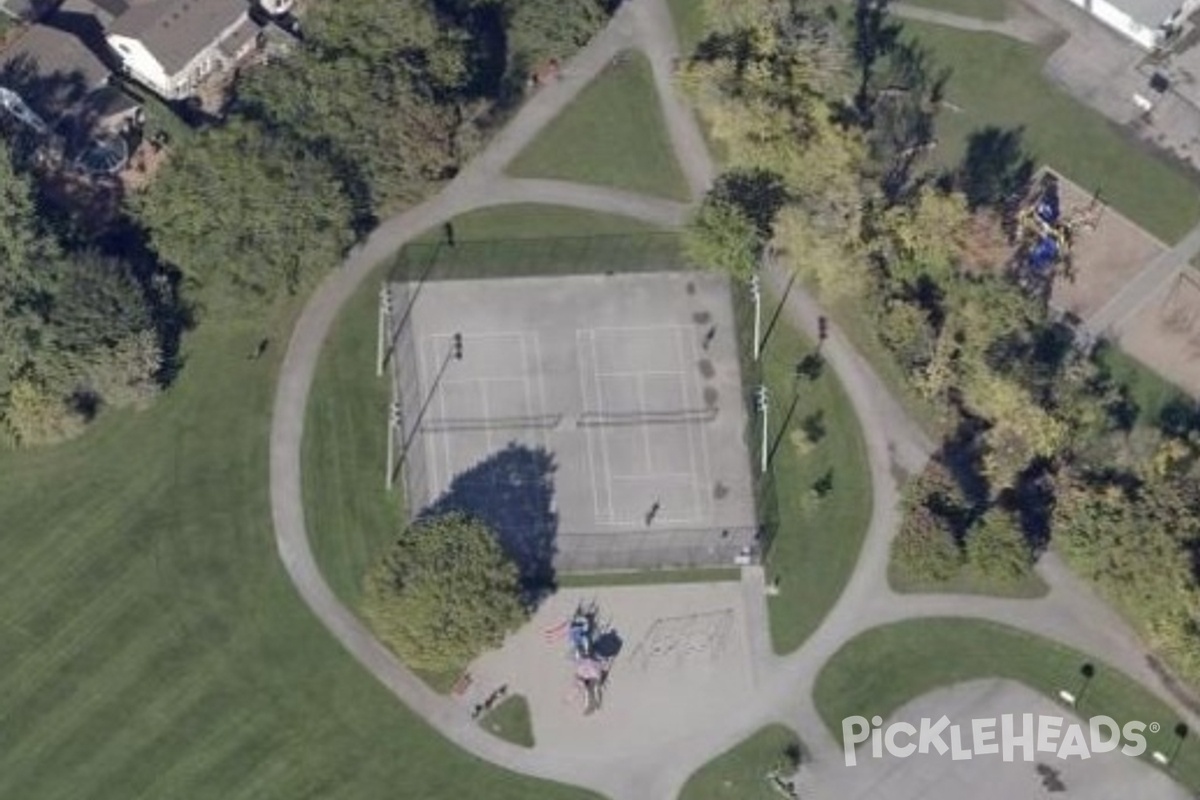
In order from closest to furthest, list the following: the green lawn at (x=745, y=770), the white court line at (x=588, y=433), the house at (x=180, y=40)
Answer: the green lawn at (x=745, y=770)
the white court line at (x=588, y=433)
the house at (x=180, y=40)

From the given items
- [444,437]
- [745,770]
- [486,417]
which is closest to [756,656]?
[745,770]

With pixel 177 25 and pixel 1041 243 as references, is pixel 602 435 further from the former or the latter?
pixel 177 25

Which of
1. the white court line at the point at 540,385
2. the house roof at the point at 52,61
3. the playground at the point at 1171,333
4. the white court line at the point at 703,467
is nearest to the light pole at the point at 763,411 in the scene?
the white court line at the point at 703,467

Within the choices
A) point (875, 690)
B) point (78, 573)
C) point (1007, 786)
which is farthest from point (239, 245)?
point (1007, 786)

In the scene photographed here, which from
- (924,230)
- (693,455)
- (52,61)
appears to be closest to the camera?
(924,230)

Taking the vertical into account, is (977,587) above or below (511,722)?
above

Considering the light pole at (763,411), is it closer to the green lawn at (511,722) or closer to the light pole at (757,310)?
the light pole at (757,310)
